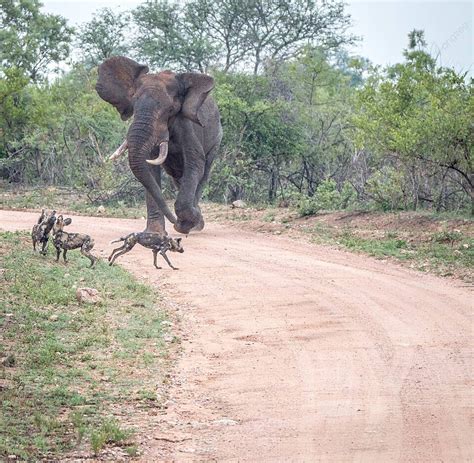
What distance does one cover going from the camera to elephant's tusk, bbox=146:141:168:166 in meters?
17.4

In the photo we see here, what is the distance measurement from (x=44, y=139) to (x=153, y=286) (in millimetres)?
16249

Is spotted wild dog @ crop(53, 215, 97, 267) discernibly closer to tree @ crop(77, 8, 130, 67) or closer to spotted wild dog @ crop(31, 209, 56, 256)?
spotted wild dog @ crop(31, 209, 56, 256)

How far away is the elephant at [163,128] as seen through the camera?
57.8 ft

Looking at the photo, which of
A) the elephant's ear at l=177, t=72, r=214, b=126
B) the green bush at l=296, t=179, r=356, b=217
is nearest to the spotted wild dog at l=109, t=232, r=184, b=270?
the elephant's ear at l=177, t=72, r=214, b=126

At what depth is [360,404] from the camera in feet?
27.3

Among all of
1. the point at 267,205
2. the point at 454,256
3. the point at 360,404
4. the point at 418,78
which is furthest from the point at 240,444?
the point at 267,205

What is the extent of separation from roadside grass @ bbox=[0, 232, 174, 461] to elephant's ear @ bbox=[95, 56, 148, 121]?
5.04 metres

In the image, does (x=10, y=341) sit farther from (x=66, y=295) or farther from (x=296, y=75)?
(x=296, y=75)

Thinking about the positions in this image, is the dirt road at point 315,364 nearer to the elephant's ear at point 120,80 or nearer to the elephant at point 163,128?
the elephant at point 163,128

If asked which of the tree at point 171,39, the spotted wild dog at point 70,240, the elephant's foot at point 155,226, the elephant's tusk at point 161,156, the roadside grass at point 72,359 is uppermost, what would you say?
the tree at point 171,39

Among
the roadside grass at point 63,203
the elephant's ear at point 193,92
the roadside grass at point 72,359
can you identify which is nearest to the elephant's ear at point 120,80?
the elephant's ear at point 193,92

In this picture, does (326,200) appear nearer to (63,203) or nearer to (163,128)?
(163,128)

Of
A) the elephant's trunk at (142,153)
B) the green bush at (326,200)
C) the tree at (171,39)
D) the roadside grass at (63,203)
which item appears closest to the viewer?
the elephant's trunk at (142,153)

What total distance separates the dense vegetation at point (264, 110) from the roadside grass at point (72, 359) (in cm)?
777
